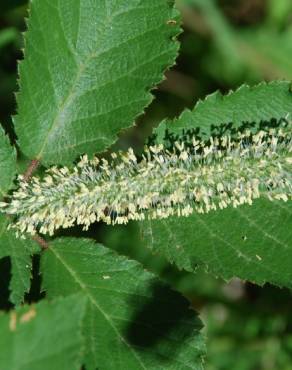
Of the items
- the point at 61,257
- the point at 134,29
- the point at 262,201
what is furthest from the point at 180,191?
the point at 134,29

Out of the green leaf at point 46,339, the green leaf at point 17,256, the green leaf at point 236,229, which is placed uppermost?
the green leaf at point 236,229

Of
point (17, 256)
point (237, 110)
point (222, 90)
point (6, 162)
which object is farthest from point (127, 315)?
point (222, 90)

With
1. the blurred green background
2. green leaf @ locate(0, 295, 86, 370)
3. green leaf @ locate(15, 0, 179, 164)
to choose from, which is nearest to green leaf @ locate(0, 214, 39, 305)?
green leaf @ locate(15, 0, 179, 164)

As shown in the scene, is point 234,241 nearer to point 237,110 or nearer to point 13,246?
point 237,110

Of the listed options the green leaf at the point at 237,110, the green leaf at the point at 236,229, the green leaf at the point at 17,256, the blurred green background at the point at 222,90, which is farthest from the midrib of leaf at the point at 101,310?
the blurred green background at the point at 222,90

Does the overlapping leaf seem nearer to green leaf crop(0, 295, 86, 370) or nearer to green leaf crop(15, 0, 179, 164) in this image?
green leaf crop(15, 0, 179, 164)

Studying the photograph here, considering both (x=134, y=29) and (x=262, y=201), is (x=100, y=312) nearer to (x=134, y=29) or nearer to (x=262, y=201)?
(x=262, y=201)

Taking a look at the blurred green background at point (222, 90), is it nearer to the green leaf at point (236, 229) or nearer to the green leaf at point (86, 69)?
the green leaf at point (86, 69)
